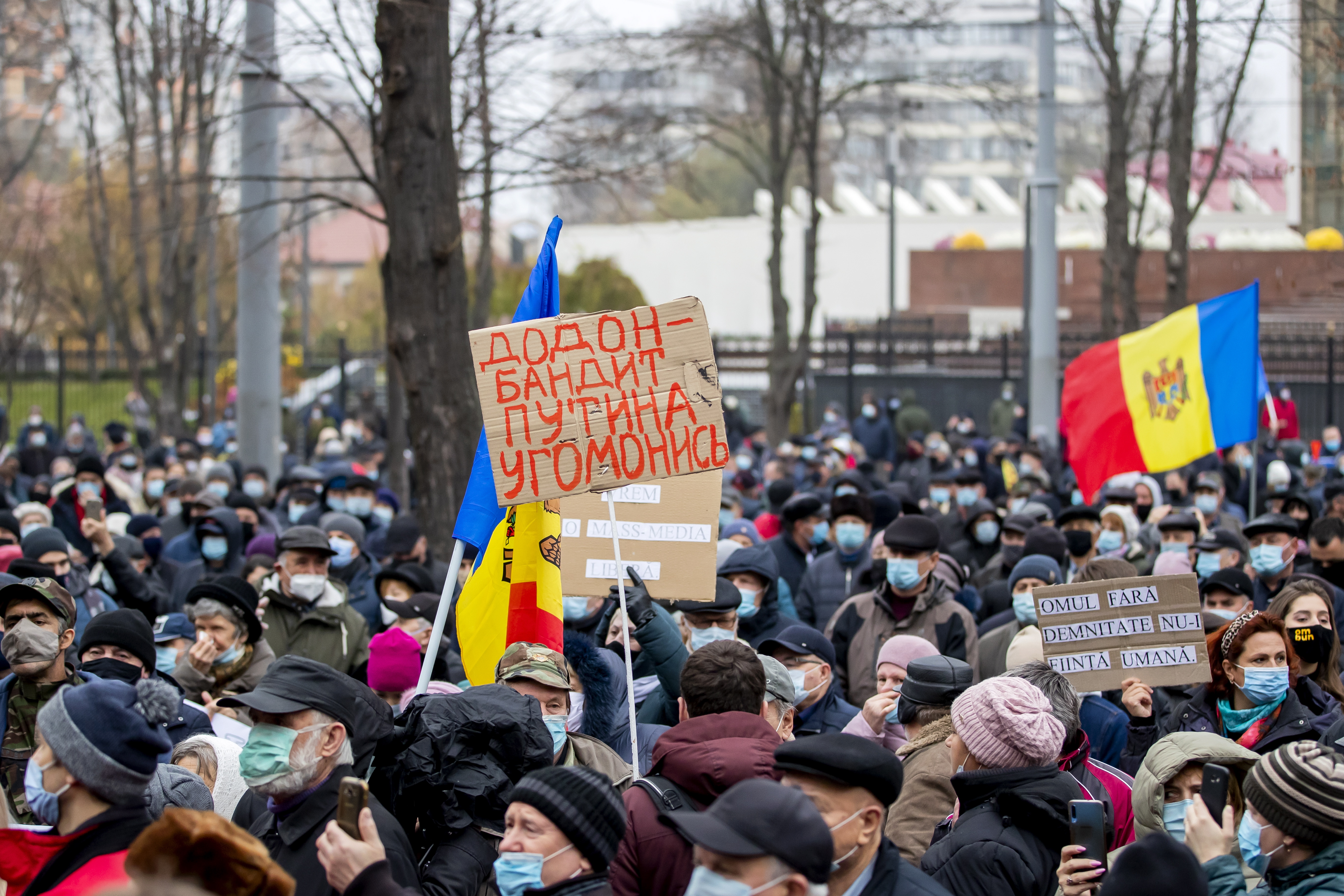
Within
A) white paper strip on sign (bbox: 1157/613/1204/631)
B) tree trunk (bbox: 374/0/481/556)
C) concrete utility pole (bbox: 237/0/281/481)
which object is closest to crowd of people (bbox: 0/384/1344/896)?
white paper strip on sign (bbox: 1157/613/1204/631)

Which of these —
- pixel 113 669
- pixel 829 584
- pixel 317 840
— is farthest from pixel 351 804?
pixel 829 584

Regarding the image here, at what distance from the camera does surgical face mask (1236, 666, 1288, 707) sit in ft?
17.0

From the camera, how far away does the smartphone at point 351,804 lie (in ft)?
11.0

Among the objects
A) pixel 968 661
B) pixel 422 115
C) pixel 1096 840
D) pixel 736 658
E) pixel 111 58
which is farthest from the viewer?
pixel 111 58

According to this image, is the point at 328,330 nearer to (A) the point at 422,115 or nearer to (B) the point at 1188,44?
(B) the point at 1188,44

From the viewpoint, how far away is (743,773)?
157 inches

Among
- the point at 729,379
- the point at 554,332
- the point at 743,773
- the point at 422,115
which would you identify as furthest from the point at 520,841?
the point at 729,379

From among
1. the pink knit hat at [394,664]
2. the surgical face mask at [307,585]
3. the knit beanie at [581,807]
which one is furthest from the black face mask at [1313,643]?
→ the surgical face mask at [307,585]

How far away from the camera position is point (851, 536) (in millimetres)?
9125

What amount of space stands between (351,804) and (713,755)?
3.61 ft

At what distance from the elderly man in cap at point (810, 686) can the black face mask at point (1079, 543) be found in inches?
147

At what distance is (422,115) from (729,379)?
24578 mm

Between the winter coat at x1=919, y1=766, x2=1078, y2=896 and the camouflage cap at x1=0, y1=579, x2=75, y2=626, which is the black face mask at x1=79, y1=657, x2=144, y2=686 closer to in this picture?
the camouflage cap at x1=0, y1=579, x2=75, y2=626

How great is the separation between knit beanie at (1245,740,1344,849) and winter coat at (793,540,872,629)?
206 inches
